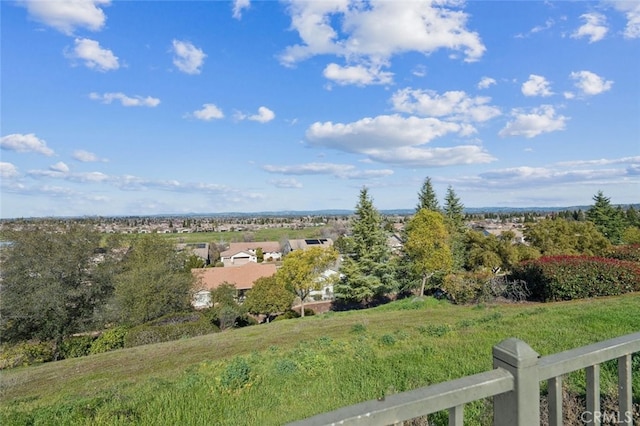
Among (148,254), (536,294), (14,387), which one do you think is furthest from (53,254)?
(536,294)

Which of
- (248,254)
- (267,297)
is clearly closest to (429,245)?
(267,297)

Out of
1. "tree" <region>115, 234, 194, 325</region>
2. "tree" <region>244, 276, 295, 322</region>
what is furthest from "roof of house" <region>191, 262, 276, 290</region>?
"tree" <region>244, 276, 295, 322</region>

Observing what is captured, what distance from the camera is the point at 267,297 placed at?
25.0 m

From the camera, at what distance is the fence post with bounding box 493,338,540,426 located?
1.41 meters

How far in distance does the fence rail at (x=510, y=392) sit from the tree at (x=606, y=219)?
39.6 m

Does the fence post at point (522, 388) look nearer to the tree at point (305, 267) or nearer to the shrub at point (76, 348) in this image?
the shrub at point (76, 348)

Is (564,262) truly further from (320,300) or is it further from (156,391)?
(320,300)

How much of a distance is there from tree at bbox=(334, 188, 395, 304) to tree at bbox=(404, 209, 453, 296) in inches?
117

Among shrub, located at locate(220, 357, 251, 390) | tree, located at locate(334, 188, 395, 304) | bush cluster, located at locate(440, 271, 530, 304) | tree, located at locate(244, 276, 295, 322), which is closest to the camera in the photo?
shrub, located at locate(220, 357, 251, 390)

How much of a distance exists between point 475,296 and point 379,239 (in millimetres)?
10287

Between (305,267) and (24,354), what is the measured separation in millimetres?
16086

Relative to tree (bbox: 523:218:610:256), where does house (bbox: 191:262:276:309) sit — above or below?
below

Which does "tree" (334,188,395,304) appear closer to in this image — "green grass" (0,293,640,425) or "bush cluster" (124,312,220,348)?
"bush cluster" (124,312,220,348)

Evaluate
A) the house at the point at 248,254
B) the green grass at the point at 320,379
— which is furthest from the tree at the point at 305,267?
the house at the point at 248,254
